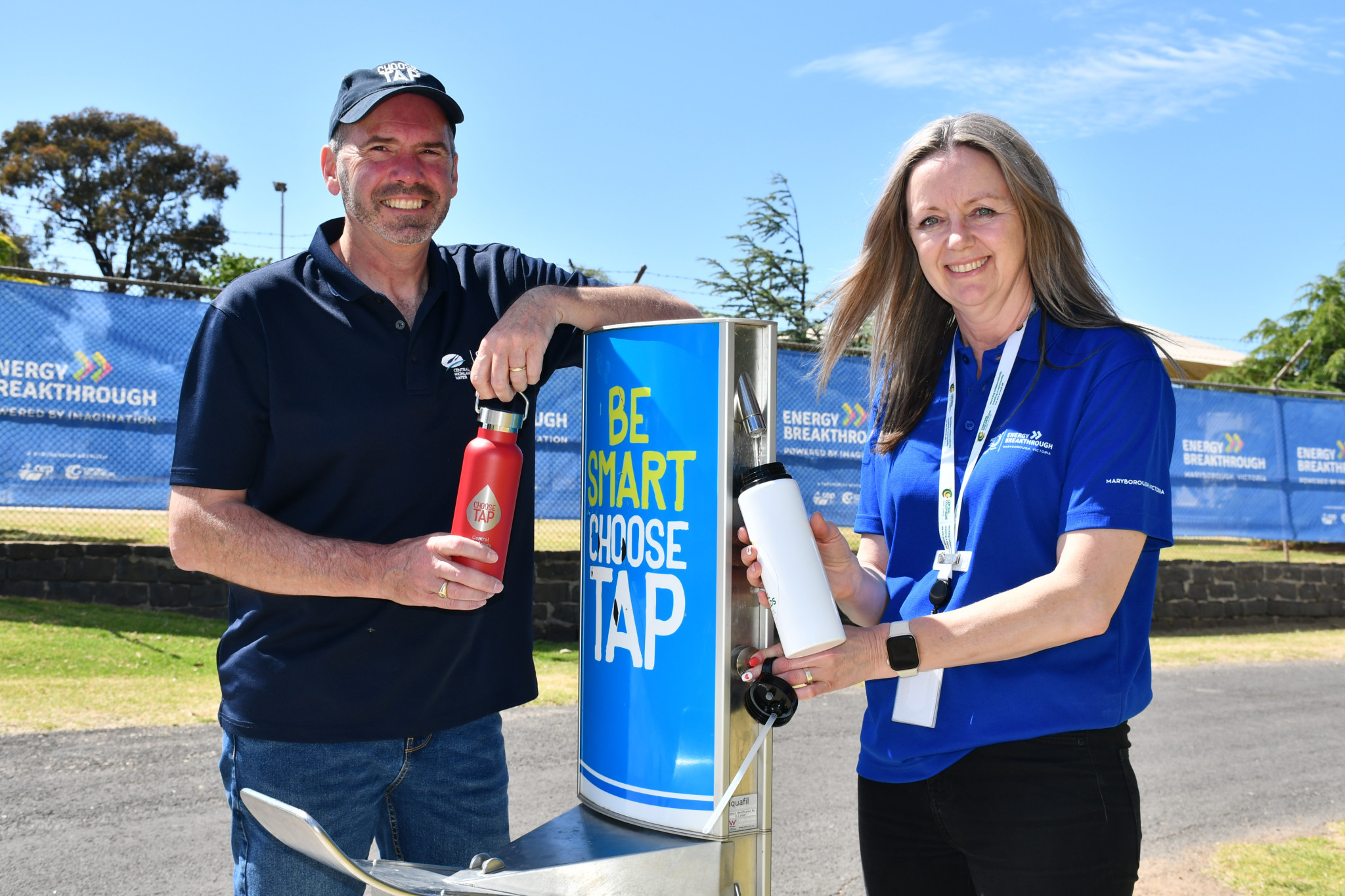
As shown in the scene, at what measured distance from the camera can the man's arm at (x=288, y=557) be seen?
1.71 meters

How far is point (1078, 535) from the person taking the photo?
1.73m

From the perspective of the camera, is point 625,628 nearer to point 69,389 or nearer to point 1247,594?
point 69,389

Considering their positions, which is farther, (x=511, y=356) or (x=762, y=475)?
(x=511, y=356)

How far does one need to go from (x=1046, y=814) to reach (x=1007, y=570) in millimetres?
439

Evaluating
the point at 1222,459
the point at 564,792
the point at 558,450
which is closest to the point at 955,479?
the point at 564,792

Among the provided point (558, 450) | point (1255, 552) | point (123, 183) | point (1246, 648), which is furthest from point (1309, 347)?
point (123, 183)

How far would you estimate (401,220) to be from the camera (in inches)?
80.2

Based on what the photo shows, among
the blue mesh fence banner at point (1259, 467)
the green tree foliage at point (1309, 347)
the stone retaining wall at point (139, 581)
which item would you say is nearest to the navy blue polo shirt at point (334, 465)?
the stone retaining wall at point (139, 581)

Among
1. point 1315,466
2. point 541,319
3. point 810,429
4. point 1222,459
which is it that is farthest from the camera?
point 1315,466

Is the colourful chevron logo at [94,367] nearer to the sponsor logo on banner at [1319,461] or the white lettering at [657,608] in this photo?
the white lettering at [657,608]

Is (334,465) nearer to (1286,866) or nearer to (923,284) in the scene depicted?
(923,284)

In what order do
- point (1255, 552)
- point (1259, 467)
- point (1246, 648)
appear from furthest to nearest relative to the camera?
point (1255, 552)
point (1259, 467)
point (1246, 648)

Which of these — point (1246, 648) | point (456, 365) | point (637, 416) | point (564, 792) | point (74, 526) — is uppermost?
point (456, 365)

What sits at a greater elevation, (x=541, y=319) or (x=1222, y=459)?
(x=541, y=319)
